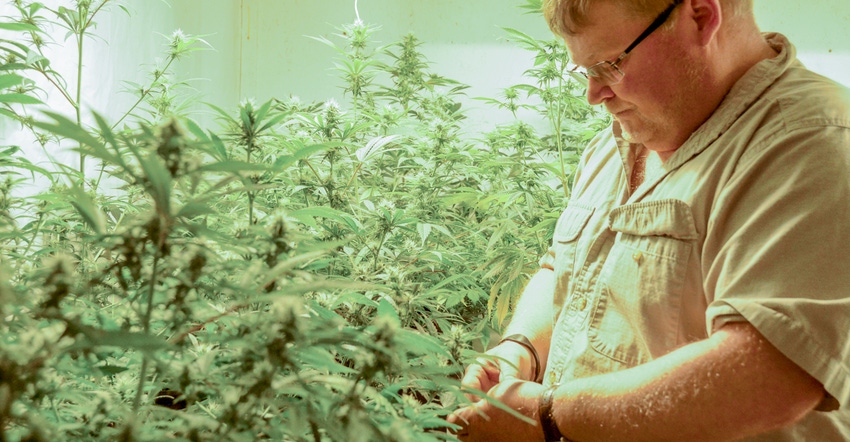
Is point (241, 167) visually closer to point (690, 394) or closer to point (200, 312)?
point (200, 312)

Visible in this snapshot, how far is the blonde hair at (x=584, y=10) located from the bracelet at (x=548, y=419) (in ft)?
1.85

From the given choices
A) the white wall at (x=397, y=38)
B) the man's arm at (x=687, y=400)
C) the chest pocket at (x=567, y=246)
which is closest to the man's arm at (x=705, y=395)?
the man's arm at (x=687, y=400)

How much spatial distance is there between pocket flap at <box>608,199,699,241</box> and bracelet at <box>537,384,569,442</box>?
0.28 meters

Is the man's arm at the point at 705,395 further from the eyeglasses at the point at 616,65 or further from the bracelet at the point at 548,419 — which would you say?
the eyeglasses at the point at 616,65

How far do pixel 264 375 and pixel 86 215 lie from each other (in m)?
0.14

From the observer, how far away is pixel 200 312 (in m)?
0.53

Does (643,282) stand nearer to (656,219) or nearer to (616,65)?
(656,219)

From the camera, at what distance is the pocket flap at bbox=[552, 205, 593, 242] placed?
4.27 feet

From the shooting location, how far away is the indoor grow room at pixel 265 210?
1.40ft

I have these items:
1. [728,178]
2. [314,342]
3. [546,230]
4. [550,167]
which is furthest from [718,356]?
[550,167]

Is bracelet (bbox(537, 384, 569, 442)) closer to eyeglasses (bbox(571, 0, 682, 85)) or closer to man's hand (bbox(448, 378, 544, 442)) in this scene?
man's hand (bbox(448, 378, 544, 442))

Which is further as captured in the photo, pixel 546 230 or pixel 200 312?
pixel 546 230

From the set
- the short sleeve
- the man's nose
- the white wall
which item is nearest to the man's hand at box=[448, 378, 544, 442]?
the short sleeve

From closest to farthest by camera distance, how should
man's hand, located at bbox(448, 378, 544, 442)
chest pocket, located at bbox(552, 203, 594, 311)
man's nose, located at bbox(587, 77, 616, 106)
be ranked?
man's hand, located at bbox(448, 378, 544, 442), man's nose, located at bbox(587, 77, 616, 106), chest pocket, located at bbox(552, 203, 594, 311)
